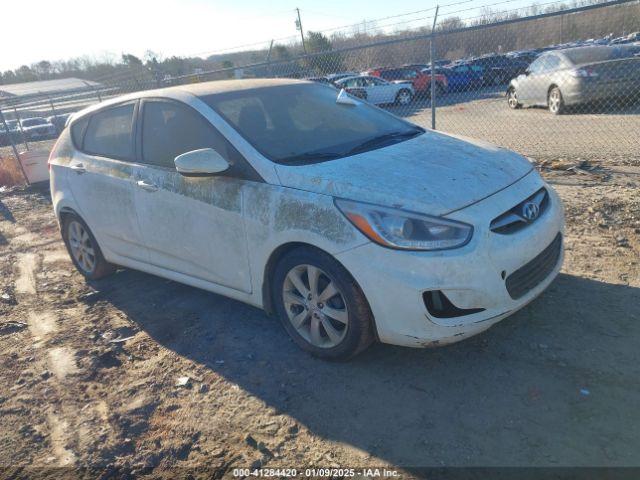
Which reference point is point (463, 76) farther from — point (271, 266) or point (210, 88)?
point (271, 266)

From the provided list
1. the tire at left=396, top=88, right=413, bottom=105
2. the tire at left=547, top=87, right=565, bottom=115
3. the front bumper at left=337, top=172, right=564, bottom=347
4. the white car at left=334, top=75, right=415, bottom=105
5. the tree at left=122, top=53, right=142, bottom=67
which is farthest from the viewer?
the tree at left=122, top=53, right=142, bottom=67

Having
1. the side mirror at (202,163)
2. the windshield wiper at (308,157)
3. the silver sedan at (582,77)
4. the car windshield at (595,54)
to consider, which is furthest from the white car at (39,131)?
the windshield wiper at (308,157)

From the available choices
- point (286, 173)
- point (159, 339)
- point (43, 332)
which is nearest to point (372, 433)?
point (286, 173)

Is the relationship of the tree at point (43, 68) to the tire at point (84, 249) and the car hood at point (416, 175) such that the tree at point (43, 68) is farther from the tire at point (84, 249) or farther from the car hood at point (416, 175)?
the car hood at point (416, 175)

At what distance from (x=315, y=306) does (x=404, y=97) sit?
730 inches

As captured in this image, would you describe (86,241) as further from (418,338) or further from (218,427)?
(418,338)

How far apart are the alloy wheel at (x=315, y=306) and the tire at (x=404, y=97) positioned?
58.7 ft

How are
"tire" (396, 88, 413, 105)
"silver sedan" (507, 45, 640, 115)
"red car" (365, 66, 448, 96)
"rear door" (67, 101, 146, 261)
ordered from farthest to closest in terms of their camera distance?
"red car" (365, 66, 448, 96)
"tire" (396, 88, 413, 105)
"silver sedan" (507, 45, 640, 115)
"rear door" (67, 101, 146, 261)

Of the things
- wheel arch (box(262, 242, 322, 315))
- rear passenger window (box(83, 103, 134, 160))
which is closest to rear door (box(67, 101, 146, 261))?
rear passenger window (box(83, 103, 134, 160))

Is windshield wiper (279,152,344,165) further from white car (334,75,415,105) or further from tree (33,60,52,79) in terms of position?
tree (33,60,52,79)

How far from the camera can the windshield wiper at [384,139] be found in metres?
3.60

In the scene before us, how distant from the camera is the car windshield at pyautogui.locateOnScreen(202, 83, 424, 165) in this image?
3.52 m

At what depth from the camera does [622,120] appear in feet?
35.1

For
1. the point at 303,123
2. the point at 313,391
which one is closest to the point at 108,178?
the point at 303,123
